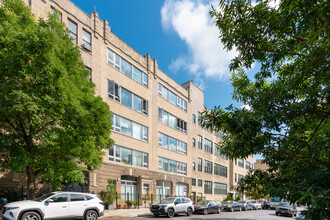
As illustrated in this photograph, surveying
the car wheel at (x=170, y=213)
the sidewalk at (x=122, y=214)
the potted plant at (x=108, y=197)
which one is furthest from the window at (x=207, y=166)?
the car wheel at (x=170, y=213)

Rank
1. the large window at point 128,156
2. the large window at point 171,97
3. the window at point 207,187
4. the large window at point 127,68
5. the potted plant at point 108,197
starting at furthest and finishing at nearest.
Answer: the window at point 207,187 → the large window at point 171,97 → the large window at point 127,68 → the large window at point 128,156 → the potted plant at point 108,197

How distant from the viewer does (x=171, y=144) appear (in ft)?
118

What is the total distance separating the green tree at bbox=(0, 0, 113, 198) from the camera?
1176cm

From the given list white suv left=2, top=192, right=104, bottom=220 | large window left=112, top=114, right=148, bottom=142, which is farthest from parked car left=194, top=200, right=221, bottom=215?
white suv left=2, top=192, right=104, bottom=220

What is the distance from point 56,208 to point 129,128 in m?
15.3

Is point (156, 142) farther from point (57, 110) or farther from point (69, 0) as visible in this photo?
point (57, 110)

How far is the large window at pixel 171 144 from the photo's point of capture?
3359cm

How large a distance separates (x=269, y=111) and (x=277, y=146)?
95cm

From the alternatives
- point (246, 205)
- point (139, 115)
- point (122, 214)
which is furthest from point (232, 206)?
point (122, 214)

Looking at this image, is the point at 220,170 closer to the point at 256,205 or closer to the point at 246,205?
the point at 256,205

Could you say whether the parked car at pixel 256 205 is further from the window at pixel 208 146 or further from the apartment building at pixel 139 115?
the window at pixel 208 146

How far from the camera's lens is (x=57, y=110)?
41.3 ft

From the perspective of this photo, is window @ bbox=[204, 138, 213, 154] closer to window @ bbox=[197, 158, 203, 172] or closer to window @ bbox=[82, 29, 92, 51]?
window @ bbox=[197, 158, 203, 172]

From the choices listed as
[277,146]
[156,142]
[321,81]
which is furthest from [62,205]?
[156,142]
